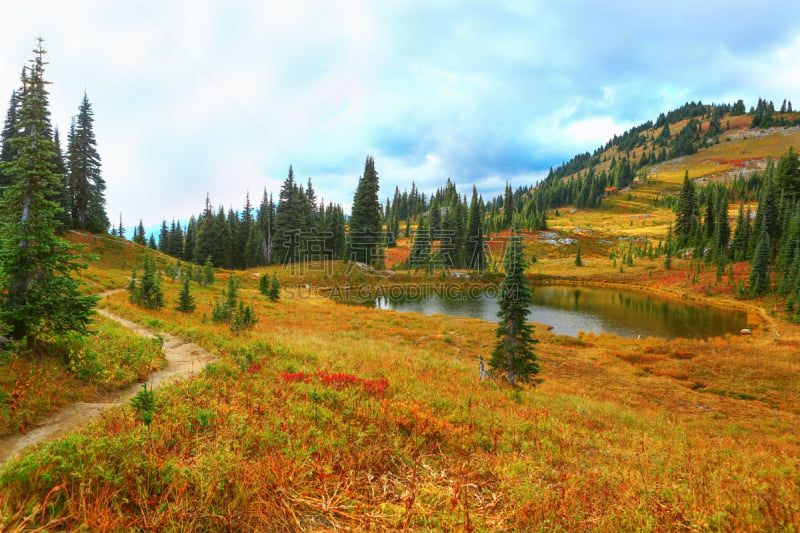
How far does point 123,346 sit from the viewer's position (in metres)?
9.97

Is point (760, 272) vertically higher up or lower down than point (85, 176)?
lower down

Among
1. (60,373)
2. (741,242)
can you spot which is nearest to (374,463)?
(60,373)

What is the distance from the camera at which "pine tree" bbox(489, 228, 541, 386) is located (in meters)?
15.4

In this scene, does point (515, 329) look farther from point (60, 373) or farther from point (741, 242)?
point (741, 242)

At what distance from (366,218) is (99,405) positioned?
2573 inches

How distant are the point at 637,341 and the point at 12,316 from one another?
42.4 m

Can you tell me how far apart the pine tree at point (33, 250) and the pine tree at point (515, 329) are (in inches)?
599

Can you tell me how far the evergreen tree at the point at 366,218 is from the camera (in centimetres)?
7006

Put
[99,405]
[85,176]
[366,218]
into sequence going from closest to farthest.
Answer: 1. [99,405]
2. [85,176]
3. [366,218]

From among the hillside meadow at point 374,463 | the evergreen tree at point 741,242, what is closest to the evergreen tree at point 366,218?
the hillside meadow at point 374,463

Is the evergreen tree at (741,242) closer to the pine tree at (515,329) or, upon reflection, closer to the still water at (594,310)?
the still water at (594,310)

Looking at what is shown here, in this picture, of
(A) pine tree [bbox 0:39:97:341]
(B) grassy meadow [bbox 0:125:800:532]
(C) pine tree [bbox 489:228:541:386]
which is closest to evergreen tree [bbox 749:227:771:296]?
(B) grassy meadow [bbox 0:125:800:532]

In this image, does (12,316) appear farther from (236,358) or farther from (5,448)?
(236,358)

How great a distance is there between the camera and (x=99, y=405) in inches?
253
